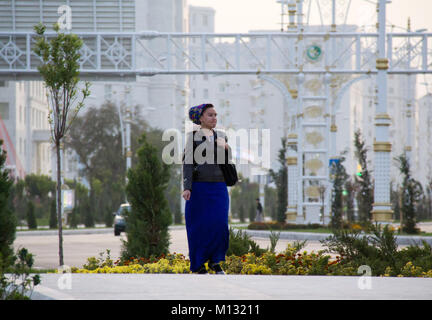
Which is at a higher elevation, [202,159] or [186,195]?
[202,159]

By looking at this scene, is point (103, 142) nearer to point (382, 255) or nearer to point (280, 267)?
point (382, 255)

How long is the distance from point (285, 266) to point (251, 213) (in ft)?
146

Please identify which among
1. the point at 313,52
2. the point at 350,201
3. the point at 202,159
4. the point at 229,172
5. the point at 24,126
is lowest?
the point at 350,201

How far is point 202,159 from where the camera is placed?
10891mm

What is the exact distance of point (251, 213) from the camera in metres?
56.5

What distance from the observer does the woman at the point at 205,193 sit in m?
10.8

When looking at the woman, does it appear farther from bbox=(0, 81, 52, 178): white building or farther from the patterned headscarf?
bbox=(0, 81, 52, 178): white building

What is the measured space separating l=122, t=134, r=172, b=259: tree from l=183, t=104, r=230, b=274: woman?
411 cm

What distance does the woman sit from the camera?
10.8m

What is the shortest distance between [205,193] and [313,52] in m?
27.5

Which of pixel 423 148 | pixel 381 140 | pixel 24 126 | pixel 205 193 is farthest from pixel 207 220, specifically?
pixel 423 148

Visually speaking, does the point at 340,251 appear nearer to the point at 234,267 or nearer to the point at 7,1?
the point at 234,267

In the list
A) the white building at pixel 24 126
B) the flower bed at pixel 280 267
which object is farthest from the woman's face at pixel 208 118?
the white building at pixel 24 126

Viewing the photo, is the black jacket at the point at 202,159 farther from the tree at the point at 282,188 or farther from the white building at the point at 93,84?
the tree at the point at 282,188
